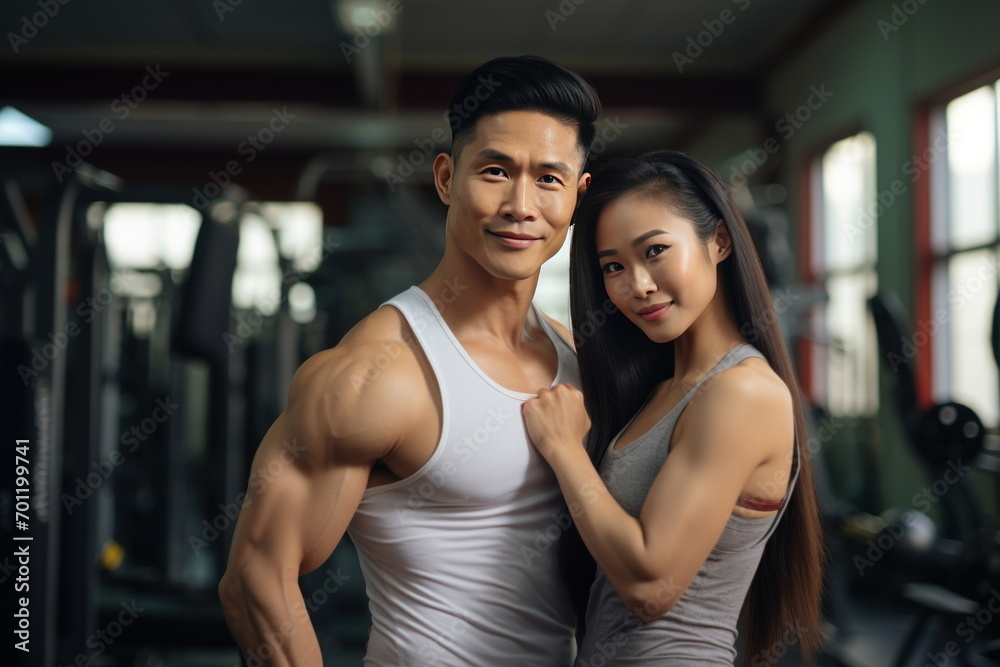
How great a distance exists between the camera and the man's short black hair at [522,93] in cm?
132

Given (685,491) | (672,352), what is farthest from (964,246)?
(685,491)

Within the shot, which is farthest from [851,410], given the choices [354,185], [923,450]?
[354,185]

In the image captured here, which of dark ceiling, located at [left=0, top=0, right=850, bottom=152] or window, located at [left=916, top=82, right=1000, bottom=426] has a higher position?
dark ceiling, located at [left=0, top=0, right=850, bottom=152]

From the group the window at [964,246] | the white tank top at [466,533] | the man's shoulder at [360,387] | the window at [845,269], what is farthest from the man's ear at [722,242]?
the window at [845,269]

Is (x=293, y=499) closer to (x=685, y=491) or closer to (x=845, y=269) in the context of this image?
(x=685, y=491)

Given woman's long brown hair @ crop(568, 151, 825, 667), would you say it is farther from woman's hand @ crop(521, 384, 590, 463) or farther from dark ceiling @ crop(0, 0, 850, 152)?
dark ceiling @ crop(0, 0, 850, 152)

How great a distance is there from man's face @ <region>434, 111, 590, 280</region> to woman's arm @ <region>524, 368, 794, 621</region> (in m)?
0.30

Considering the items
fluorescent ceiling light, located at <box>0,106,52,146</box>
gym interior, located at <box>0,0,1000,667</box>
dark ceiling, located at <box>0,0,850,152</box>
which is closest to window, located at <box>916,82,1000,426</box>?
gym interior, located at <box>0,0,1000,667</box>

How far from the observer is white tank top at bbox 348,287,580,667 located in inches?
51.0

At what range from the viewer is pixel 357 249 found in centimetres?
394

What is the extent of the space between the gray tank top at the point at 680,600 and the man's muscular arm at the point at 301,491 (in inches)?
13.8

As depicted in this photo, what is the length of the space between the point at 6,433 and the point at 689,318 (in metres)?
1.77

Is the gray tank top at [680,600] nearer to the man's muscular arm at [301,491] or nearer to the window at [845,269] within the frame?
the man's muscular arm at [301,491]

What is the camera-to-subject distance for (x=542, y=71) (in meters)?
1.33
